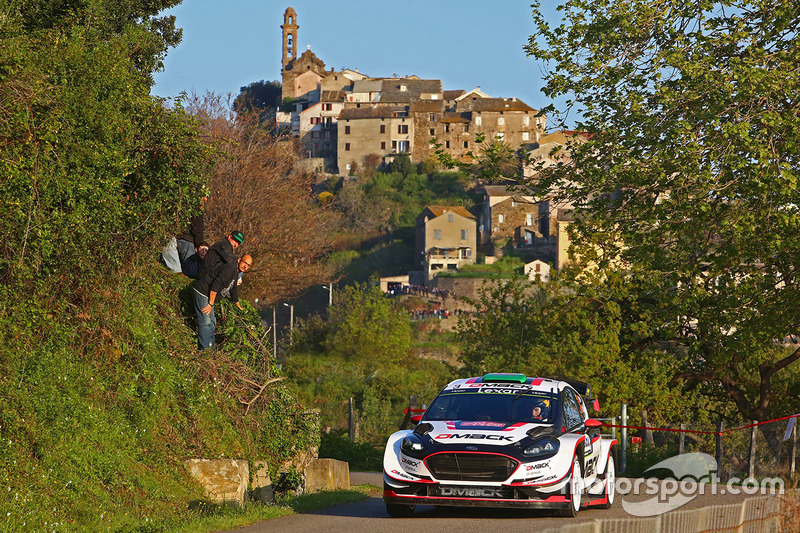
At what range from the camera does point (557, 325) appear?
110 feet

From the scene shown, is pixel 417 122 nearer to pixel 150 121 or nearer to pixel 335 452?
pixel 335 452

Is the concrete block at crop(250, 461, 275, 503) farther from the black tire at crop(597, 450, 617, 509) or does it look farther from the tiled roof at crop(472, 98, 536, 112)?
the tiled roof at crop(472, 98, 536, 112)

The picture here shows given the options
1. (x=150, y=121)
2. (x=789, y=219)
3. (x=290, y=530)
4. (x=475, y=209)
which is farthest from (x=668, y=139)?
(x=475, y=209)

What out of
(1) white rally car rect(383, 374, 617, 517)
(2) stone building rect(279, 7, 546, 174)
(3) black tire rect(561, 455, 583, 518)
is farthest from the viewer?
(2) stone building rect(279, 7, 546, 174)

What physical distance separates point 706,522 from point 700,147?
37.0 feet

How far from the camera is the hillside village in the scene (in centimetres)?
12700

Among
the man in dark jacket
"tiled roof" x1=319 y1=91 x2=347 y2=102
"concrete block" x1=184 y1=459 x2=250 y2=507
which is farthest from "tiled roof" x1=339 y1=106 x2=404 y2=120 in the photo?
"concrete block" x1=184 y1=459 x2=250 y2=507

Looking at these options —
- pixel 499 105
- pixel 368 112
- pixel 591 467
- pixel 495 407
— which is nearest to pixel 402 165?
pixel 368 112

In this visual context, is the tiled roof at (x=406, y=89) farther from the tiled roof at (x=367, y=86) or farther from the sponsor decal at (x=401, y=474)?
the sponsor decal at (x=401, y=474)

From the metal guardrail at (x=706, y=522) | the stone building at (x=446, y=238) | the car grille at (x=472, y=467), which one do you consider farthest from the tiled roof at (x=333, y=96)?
the metal guardrail at (x=706, y=522)

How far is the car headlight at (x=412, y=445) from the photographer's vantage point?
1169 cm

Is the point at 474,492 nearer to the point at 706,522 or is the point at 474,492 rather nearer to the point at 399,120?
the point at 706,522

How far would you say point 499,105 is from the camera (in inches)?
6284

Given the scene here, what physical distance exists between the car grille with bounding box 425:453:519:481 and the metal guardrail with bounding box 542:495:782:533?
3.11m
